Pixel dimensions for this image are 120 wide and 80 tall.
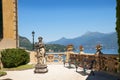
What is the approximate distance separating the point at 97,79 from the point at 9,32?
49.3 feet

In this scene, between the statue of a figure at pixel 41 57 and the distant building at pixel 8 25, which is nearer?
the statue of a figure at pixel 41 57

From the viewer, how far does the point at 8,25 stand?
103 feet

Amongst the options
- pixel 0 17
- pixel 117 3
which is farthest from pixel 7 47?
pixel 117 3

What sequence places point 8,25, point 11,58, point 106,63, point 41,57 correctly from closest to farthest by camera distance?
point 106,63 → point 41,57 → point 11,58 → point 8,25

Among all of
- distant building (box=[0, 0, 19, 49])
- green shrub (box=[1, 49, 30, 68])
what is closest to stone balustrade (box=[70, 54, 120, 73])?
green shrub (box=[1, 49, 30, 68])

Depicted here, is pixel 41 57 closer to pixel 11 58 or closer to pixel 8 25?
pixel 11 58

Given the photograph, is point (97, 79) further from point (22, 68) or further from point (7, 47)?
point (7, 47)

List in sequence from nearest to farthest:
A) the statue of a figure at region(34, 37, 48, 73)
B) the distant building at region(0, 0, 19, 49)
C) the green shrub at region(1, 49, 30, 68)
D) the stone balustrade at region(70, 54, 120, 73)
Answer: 1. the stone balustrade at region(70, 54, 120, 73)
2. the statue of a figure at region(34, 37, 48, 73)
3. the green shrub at region(1, 49, 30, 68)
4. the distant building at region(0, 0, 19, 49)

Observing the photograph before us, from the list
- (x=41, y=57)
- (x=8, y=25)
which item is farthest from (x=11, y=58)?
(x=41, y=57)

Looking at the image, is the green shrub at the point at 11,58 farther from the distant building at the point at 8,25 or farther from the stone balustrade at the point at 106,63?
the stone balustrade at the point at 106,63

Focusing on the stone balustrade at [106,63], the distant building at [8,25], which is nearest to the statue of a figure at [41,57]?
the stone balustrade at [106,63]

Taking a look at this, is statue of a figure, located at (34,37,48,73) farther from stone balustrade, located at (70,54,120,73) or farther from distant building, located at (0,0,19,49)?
distant building, located at (0,0,19,49)

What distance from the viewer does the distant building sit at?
31128mm

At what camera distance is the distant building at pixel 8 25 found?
31.1 meters
